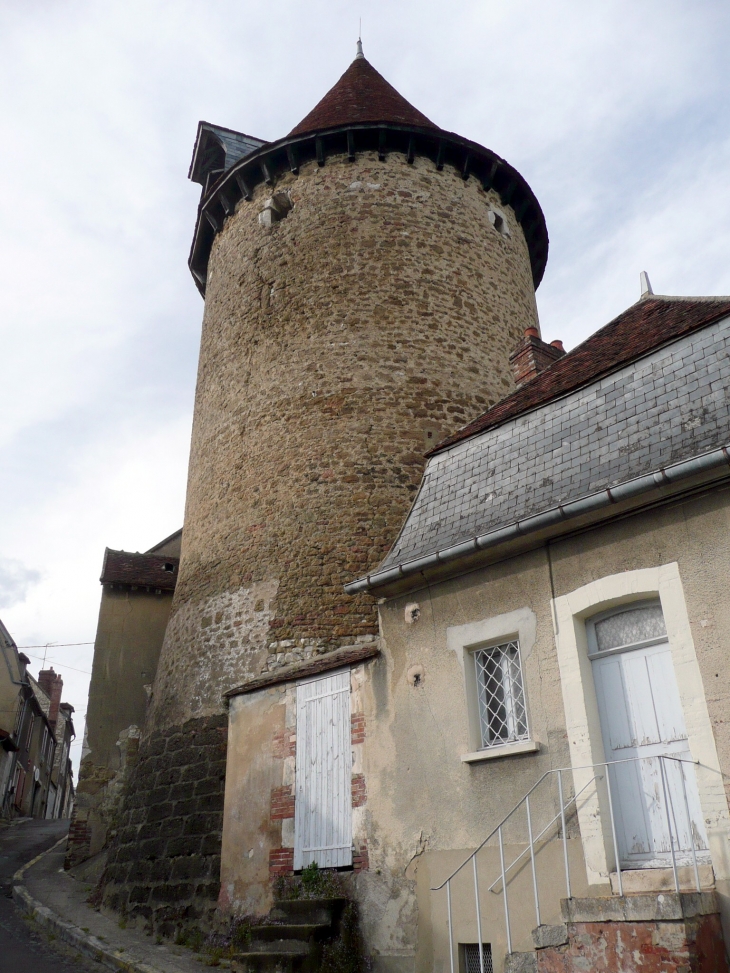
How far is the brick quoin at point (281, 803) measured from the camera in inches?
297

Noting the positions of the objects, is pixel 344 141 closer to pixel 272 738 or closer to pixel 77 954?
pixel 272 738

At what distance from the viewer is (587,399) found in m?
6.72

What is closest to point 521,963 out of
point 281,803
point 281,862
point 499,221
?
point 281,862

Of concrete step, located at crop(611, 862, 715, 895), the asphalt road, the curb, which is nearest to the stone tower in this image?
the curb

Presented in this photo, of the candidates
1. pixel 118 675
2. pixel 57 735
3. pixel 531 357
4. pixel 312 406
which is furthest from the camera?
pixel 57 735

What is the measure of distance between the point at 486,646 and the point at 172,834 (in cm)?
471

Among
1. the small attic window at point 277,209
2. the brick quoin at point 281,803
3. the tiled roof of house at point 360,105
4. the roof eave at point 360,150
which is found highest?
the tiled roof of house at point 360,105

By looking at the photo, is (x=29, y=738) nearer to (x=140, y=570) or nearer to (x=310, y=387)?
(x=140, y=570)

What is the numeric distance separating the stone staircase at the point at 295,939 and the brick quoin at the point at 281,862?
0.45 metres

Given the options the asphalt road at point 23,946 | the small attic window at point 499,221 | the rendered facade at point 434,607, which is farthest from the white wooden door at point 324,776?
the small attic window at point 499,221

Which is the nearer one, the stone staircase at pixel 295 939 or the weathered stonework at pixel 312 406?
the stone staircase at pixel 295 939

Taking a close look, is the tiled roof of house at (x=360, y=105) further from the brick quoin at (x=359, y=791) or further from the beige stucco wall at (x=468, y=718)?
the brick quoin at (x=359, y=791)

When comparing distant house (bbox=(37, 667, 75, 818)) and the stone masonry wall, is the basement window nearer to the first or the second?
the stone masonry wall

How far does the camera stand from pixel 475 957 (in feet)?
19.2
